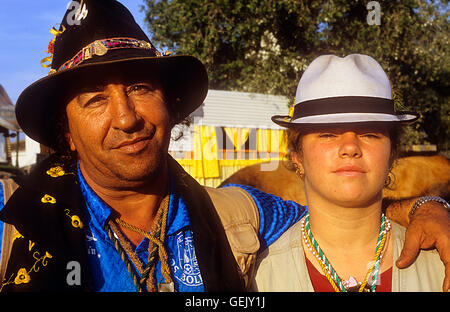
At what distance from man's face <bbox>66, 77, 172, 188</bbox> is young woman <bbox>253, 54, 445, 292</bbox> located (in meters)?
0.69

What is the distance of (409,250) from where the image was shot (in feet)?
5.77

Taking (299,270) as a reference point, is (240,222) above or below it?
above

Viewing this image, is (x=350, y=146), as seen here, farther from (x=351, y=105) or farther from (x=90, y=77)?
(x=90, y=77)

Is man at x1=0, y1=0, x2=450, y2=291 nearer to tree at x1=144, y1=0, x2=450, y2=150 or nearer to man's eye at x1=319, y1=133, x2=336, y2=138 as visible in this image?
man's eye at x1=319, y1=133, x2=336, y2=138

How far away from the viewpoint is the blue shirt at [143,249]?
6.15ft

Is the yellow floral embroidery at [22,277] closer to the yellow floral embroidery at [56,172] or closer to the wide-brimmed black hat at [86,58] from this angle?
the yellow floral embroidery at [56,172]

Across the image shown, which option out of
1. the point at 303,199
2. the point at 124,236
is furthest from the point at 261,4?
the point at 124,236

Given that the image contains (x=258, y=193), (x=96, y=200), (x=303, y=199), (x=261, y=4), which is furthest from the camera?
(x=261, y=4)

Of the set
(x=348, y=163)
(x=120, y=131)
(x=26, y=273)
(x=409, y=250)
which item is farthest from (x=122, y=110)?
(x=409, y=250)

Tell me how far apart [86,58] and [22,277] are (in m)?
1.01

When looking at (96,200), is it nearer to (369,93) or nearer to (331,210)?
(331,210)

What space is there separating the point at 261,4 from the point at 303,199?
6.52 m

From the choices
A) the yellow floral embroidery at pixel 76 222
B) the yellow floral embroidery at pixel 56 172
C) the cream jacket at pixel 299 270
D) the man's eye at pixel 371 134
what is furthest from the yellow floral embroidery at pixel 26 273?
the man's eye at pixel 371 134
